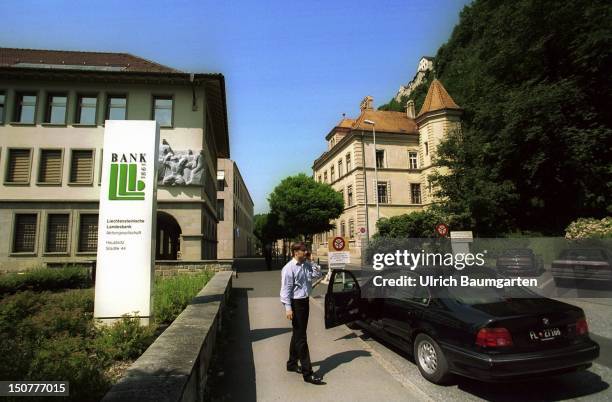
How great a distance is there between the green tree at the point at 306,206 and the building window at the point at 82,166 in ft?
53.3

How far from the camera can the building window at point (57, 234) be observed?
20.8m

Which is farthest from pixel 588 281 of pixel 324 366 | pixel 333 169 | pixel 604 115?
pixel 333 169

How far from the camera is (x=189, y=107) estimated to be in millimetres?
22297

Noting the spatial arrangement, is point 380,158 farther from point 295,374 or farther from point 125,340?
point 125,340

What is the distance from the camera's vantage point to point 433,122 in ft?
136

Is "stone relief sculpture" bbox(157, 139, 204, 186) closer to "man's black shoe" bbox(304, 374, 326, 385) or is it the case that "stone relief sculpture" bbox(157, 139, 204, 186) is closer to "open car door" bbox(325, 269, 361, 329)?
"open car door" bbox(325, 269, 361, 329)

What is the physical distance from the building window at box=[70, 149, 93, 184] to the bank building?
57 mm

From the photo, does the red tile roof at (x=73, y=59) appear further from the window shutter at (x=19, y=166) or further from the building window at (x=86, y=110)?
the window shutter at (x=19, y=166)

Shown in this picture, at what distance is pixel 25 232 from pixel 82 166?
463 centimetres

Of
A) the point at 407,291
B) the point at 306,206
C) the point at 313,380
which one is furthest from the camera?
the point at 306,206

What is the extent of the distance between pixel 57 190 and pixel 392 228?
72.9ft

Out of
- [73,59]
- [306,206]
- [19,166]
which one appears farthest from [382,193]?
[19,166]

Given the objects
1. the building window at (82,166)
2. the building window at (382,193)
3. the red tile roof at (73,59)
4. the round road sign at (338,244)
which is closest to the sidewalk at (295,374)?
the round road sign at (338,244)

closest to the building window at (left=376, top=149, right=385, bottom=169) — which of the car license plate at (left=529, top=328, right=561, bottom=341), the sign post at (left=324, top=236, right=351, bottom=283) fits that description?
the sign post at (left=324, top=236, right=351, bottom=283)
